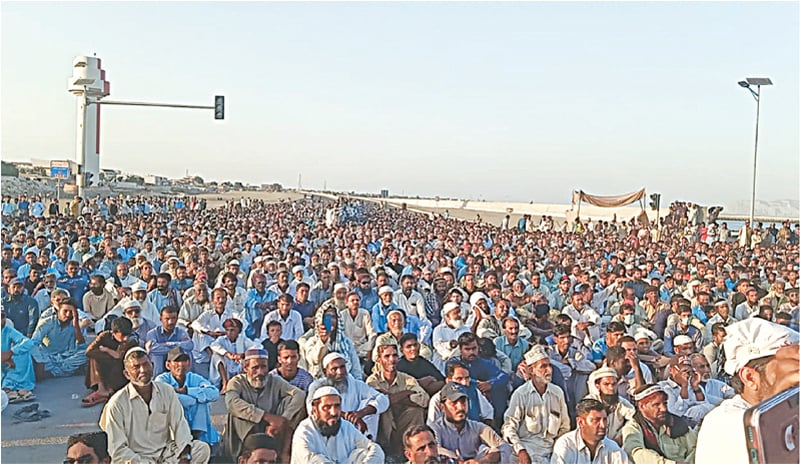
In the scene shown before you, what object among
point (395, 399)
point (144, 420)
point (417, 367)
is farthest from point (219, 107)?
point (144, 420)

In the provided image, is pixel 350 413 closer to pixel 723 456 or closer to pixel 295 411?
pixel 295 411

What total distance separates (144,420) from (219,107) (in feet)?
48.4

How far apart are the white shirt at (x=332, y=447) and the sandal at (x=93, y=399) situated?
3146mm

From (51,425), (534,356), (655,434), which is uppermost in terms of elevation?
(534,356)

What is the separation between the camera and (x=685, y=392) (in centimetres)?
570

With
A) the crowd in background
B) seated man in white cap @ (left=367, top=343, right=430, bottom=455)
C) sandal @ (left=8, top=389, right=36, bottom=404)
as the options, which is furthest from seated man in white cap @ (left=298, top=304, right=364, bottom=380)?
sandal @ (left=8, top=389, right=36, bottom=404)

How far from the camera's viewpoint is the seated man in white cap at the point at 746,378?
1.86m

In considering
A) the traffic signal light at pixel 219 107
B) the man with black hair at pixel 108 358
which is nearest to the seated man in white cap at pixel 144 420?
the man with black hair at pixel 108 358

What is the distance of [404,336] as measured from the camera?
6336 millimetres

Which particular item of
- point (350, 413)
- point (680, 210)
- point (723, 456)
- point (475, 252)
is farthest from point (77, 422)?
point (680, 210)

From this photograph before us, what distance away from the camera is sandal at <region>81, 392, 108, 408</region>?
22.8 ft

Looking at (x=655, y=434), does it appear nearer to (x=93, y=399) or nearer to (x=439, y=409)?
(x=439, y=409)

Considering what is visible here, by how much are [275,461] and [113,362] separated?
290 cm

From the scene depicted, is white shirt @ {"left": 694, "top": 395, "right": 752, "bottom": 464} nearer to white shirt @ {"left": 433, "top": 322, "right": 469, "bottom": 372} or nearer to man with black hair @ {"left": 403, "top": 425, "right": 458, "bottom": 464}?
man with black hair @ {"left": 403, "top": 425, "right": 458, "bottom": 464}
